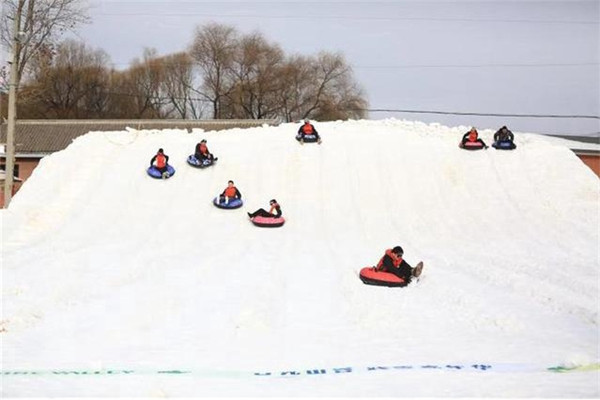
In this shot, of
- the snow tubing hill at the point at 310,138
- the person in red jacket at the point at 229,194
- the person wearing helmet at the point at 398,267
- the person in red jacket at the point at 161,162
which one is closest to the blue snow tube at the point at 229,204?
the person in red jacket at the point at 229,194

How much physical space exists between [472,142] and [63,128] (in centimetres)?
1826

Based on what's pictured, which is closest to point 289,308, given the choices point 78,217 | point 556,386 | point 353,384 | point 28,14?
point 353,384

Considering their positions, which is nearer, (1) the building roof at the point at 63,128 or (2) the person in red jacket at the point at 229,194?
(2) the person in red jacket at the point at 229,194

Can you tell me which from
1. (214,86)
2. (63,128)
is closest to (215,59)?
(214,86)

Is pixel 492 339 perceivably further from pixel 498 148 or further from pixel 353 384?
pixel 498 148

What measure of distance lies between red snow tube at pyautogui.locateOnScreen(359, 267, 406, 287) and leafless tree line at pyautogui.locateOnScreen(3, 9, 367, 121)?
31439 millimetres

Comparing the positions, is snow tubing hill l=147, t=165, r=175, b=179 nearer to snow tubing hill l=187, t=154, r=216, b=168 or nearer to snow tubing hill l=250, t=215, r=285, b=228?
snow tubing hill l=187, t=154, r=216, b=168

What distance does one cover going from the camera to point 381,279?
9523mm

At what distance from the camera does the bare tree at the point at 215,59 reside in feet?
133

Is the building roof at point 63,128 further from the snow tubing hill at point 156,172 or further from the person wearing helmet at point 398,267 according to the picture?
the person wearing helmet at point 398,267

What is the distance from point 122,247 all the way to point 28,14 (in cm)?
867

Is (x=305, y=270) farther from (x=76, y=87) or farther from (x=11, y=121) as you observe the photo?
(x=76, y=87)

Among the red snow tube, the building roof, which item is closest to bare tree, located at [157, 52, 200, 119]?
the building roof

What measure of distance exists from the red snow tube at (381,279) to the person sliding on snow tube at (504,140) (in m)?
10.3
